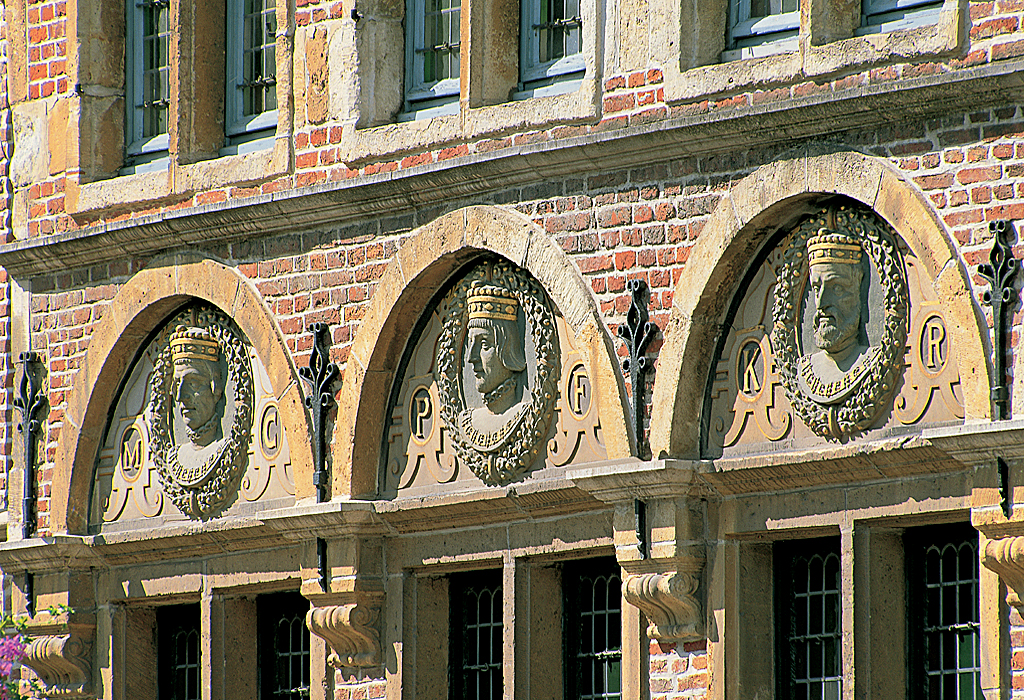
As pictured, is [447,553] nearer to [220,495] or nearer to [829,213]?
[220,495]

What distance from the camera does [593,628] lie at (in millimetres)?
11531

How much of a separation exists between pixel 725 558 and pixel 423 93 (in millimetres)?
3140

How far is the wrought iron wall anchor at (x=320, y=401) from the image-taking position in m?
12.1

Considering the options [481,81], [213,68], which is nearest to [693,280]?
[481,81]

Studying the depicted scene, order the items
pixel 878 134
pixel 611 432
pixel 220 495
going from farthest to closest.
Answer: pixel 220 495 → pixel 611 432 → pixel 878 134

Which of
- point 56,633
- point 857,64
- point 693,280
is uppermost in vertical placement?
point 857,64

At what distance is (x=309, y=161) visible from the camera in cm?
1237

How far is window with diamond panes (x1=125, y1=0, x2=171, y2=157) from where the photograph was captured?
1341cm

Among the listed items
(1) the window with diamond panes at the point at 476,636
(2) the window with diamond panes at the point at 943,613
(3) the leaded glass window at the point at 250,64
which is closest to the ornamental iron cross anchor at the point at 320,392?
(1) the window with diamond panes at the point at 476,636

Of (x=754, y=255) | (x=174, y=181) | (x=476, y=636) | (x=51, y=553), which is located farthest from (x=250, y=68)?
(x=754, y=255)

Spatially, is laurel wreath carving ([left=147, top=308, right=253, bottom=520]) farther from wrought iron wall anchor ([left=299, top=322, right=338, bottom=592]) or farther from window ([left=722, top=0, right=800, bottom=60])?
window ([left=722, top=0, right=800, bottom=60])

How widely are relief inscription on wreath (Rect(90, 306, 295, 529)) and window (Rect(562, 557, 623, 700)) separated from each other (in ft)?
5.77

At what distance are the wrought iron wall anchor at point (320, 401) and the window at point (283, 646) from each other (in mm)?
700

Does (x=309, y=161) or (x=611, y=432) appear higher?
(x=309, y=161)
